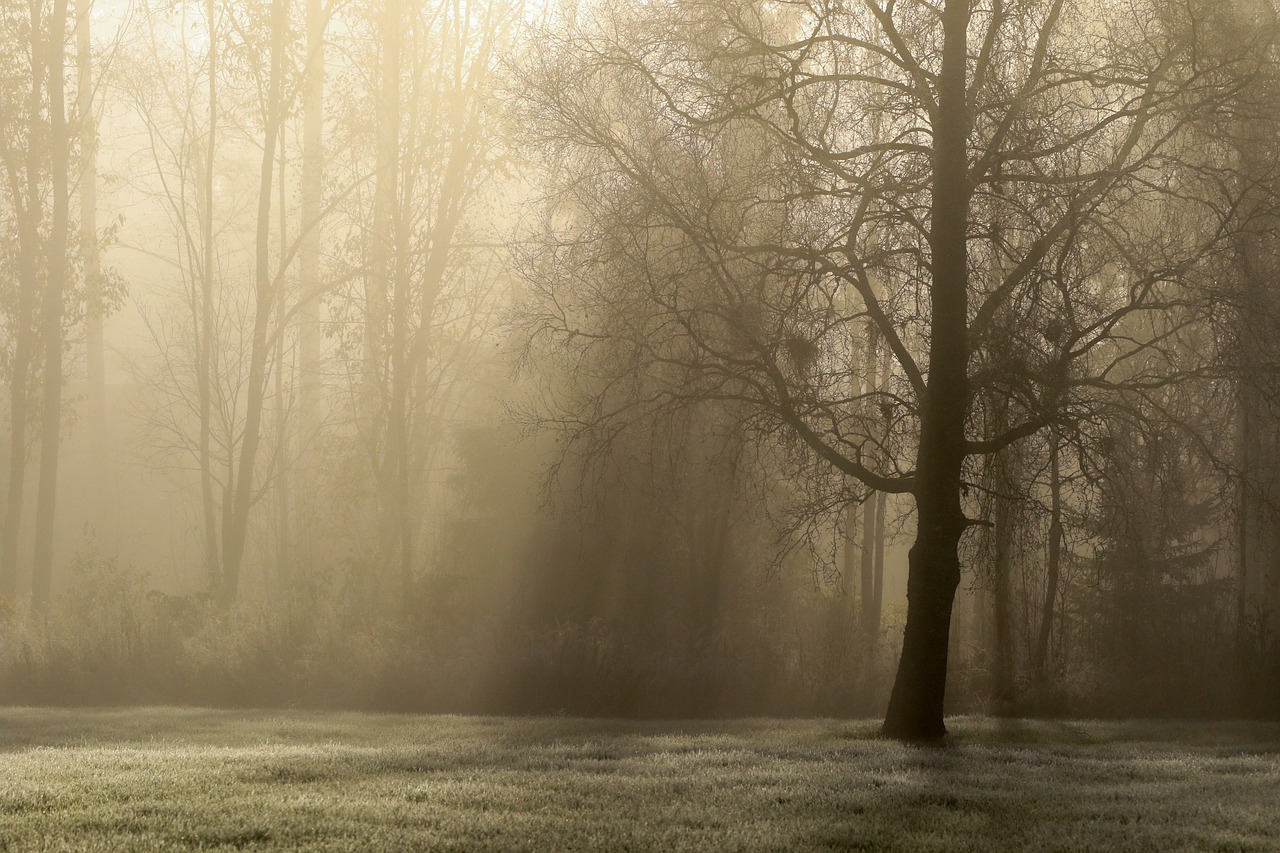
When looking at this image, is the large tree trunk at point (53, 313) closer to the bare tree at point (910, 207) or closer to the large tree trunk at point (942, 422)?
the bare tree at point (910, 207)

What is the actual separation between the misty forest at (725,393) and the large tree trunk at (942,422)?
0.14 feet

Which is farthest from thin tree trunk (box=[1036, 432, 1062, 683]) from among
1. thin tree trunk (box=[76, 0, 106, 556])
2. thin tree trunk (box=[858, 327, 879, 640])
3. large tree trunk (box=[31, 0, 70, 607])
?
thin tree trunk (box=[76, 0, 106, 556])

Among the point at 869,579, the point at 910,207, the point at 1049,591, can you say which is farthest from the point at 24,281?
the point at 1049,591

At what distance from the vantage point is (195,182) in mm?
28141

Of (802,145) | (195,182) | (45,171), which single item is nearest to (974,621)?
(802,145)

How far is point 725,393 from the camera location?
1291 centimetres

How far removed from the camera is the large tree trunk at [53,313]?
2534 centimetres

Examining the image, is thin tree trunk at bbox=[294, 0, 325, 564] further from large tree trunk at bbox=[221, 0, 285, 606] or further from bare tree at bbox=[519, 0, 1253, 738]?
bare tree at bbox=[519, 0, 1253, 738]

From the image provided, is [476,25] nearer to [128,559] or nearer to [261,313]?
[261,313]

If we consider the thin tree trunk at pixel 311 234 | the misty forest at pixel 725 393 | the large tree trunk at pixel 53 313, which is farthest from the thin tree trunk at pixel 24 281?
the thin tree trunk at pixel 311 234

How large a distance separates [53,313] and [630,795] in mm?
22509

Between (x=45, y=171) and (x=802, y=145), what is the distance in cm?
2126

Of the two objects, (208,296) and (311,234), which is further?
(311,234)

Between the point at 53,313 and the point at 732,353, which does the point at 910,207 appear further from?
the point at 53,313
